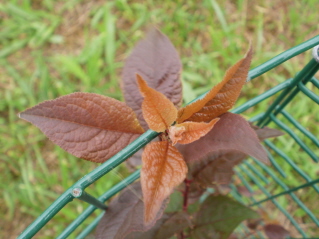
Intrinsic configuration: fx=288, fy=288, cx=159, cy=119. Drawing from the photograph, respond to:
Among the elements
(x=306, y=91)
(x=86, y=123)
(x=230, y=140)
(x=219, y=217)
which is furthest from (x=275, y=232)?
(x=86, y=123)

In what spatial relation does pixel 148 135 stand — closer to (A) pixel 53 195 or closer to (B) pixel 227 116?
(B) pixel 227 116

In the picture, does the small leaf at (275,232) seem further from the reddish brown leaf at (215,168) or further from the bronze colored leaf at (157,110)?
the bronze colored leaf at (157,110)

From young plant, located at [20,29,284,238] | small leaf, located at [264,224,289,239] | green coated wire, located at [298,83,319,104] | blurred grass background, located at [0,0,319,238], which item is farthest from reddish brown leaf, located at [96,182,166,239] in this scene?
blurred grass background, located at [0,0,319,238]

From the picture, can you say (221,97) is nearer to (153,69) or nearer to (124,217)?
(153,69)

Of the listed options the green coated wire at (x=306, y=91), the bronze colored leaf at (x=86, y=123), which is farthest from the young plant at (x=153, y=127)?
the green coated wire at (x=306, y=91)

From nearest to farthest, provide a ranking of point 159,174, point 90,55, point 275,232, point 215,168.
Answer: point 159,174 < point 215,168 < point 275,232 < point 90,55
